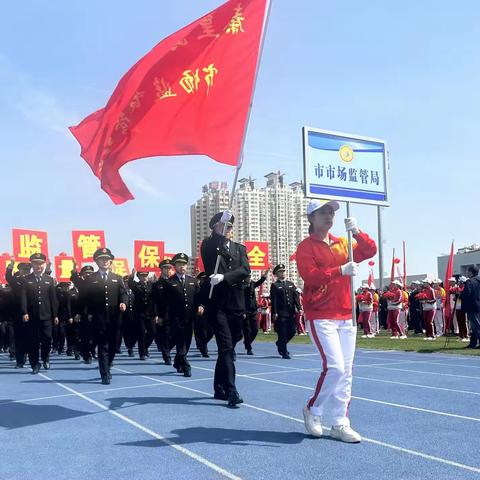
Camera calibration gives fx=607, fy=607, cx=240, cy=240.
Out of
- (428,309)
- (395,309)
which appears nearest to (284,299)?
(395,309)

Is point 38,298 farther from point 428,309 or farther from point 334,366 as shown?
point 428,309

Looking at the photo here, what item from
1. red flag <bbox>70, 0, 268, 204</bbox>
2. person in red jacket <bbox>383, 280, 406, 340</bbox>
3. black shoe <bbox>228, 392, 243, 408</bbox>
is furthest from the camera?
person in red jacket <bbox>383, 280, 406, 340</bbox>

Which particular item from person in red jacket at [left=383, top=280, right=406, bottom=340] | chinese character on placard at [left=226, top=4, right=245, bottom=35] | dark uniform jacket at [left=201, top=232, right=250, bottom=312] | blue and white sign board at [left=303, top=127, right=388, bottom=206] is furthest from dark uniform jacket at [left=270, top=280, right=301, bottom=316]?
person in red jacket at [left=383, top=280, right=406, bottom=340]

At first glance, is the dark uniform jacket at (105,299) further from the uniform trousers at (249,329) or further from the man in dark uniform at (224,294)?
the uniform trousers at (249,329)

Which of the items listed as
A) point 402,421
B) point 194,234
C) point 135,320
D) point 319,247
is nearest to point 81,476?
Answer: point 319,247

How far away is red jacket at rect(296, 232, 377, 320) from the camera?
518cm

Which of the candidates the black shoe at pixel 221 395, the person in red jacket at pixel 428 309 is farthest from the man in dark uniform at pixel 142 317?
the person in red jacket at pixel 428 309

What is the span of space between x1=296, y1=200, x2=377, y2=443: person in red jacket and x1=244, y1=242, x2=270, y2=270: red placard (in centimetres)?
1549

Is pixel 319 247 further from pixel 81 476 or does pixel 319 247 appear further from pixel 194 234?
pixel 194 234

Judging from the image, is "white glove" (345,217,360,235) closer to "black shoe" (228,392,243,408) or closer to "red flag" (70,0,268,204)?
"red flag" (70,0,268,204)

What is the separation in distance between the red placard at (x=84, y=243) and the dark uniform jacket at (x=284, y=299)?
762 cm

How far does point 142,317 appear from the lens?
1448 centimetres

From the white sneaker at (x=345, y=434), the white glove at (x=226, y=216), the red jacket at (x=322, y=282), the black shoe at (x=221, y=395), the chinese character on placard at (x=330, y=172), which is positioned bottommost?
the black shoe at (x=221, y=395)

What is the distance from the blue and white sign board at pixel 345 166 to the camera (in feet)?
22.5
